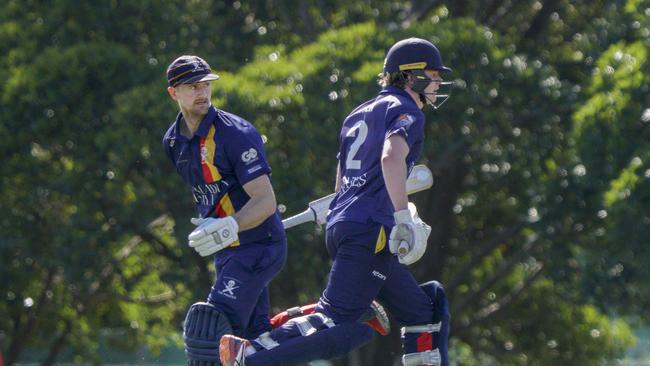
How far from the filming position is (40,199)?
14523mm

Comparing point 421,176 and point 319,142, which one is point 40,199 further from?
point 421,176

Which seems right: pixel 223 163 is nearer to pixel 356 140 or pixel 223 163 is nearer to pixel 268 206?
pixel 268 206

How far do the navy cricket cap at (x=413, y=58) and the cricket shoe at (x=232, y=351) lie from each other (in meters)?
1.54

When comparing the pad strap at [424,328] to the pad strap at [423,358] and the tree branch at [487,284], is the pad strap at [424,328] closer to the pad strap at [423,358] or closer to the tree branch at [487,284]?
the pad strap at [423,358]

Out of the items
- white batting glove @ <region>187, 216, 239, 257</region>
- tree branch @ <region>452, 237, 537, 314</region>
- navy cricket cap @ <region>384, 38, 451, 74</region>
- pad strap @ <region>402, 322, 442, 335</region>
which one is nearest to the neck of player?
white batting glove @ <region>187, 216, 239, 257</region>

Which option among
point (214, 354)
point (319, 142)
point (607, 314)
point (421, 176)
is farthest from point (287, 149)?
point (214, 354)

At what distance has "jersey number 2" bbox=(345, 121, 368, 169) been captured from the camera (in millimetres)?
6898

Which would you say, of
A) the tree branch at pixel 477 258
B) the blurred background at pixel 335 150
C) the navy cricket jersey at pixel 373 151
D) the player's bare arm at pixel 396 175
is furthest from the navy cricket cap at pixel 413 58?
the tree branch at pixel 477 258

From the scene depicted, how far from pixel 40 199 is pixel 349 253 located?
27.3ft

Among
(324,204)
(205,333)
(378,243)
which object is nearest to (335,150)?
(324,204)

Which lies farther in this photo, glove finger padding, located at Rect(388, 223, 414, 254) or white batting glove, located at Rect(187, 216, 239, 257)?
white batting glove, located at Rect(187, 216, 239, 257)

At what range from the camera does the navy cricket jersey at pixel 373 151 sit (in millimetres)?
6703

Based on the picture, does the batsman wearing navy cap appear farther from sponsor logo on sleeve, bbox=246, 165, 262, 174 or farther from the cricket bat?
the cricket bat

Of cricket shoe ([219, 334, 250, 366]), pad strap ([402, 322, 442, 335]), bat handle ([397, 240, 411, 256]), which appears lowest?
pad strap ([402, 322, 442, 335])
